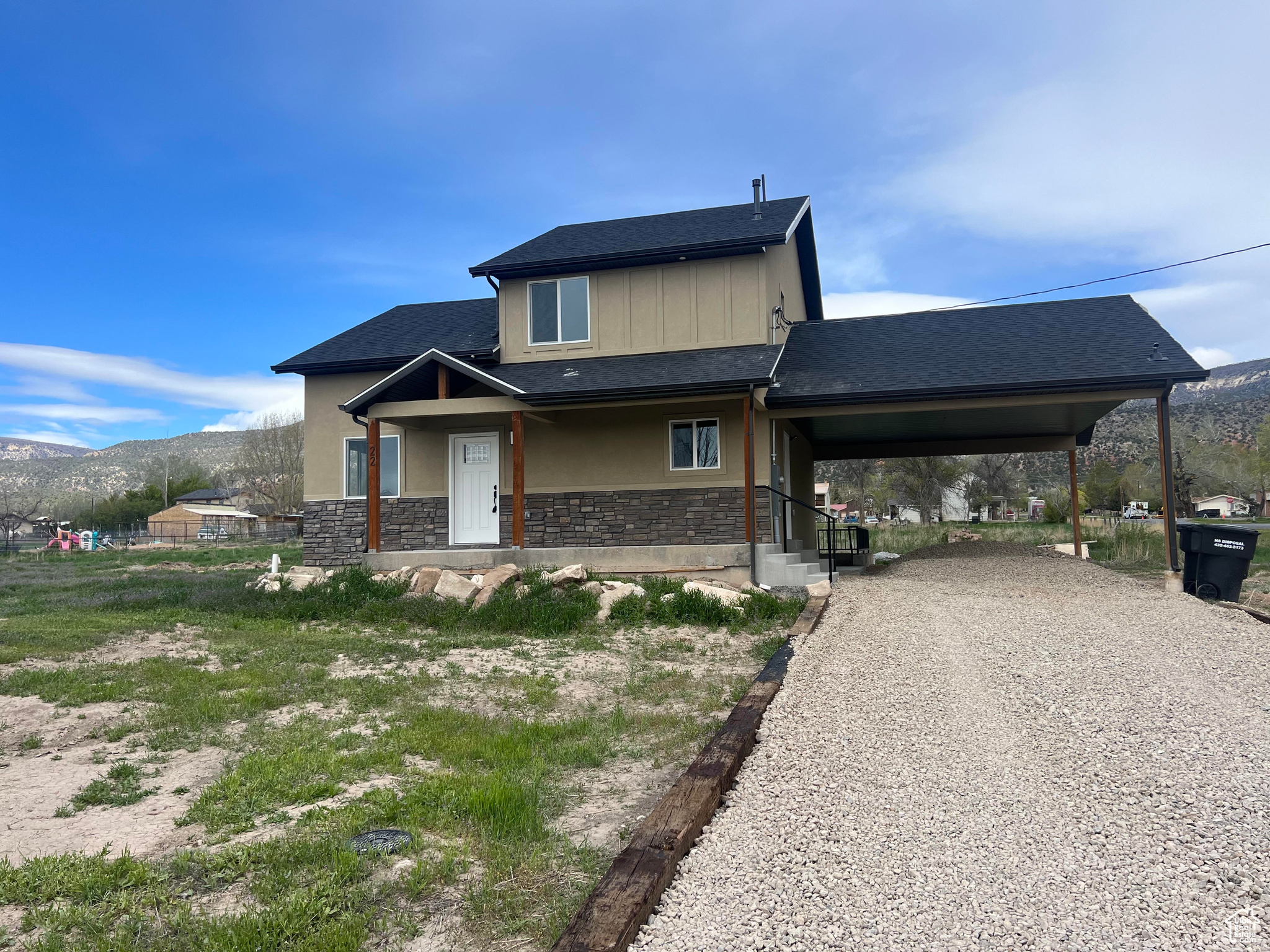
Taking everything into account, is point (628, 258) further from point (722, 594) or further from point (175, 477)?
point (175, 477)

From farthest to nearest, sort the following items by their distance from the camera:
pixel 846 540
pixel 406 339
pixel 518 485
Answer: pixel 846 540
pixel 406 339
pixel 518 485

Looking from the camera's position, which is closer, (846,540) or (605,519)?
(605,519)

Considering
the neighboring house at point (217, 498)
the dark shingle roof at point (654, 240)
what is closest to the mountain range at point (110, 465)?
the neighboring house at point (217, 498)

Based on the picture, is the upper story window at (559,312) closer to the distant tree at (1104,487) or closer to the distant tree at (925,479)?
the distant tree at (925,479)

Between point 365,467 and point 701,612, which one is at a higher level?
point 365,467

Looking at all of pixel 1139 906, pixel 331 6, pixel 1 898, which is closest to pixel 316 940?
pixel 1 898

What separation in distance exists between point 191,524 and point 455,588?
50.8 m

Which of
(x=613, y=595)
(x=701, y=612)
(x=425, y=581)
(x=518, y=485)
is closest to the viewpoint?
(x=701, y=612)

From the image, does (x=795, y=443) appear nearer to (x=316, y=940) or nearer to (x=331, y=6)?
(x=331, y=6)

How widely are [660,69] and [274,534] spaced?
36575mm

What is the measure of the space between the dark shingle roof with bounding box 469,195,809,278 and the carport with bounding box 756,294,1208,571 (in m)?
2.39

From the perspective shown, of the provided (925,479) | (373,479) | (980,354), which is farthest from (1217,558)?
(925,479)

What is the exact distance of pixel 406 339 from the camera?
16484 mm

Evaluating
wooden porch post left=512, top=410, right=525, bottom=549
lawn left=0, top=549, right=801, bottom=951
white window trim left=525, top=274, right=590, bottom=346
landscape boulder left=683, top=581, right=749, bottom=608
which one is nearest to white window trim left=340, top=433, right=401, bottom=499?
white window trim left=525, top=274, right=590, bottom=346
